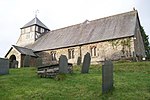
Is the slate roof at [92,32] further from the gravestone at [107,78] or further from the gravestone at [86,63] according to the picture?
the gravestone at [107,78]

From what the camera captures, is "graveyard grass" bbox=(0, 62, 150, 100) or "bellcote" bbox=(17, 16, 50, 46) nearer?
"graveyard grass" bbox=(0, 62, 150, 100)

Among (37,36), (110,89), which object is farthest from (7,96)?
(37,36)

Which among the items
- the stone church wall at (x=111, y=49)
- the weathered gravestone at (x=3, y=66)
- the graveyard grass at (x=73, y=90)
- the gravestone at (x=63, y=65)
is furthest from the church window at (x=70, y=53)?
the graveyard grass at (x=73, y=90)

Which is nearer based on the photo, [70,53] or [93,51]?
[93,51]

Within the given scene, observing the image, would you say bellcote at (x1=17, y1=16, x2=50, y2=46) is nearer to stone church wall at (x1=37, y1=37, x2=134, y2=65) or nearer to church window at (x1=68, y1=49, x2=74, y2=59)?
church window at (x1=68, y1=49, x2=74, y2=59)

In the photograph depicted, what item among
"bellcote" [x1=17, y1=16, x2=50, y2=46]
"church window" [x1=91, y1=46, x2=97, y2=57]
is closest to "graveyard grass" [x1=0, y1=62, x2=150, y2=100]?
"church window" [x1=91, y1=46, x2=97, y2=57]

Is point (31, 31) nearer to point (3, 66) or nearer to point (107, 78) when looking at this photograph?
point (3, 66)

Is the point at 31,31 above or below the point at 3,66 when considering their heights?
above

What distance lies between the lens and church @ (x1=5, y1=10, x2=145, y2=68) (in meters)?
29.9

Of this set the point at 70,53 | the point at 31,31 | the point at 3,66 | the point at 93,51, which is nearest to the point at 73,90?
the point at 3,66

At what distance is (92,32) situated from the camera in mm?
34656

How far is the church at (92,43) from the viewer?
29.9 meters

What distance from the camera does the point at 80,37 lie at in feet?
115

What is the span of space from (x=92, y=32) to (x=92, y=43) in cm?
275
